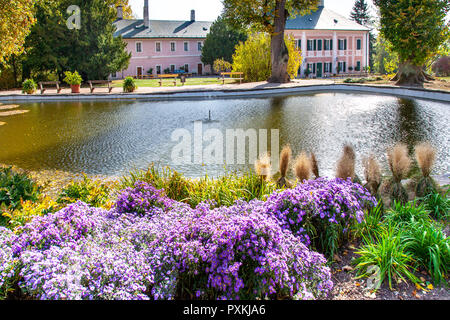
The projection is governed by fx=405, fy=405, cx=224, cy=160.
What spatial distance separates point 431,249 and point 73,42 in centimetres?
3119

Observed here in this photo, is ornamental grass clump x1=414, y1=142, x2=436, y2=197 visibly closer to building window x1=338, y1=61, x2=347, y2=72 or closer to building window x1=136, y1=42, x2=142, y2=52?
building window x1=338, y1=61, x2=347, y2=72

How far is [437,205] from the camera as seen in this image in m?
4.62

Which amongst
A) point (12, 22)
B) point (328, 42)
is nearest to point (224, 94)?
point (12, 22)

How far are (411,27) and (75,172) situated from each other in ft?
62.2

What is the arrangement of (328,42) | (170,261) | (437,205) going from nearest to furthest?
(170,261), (437,205), (328,42)

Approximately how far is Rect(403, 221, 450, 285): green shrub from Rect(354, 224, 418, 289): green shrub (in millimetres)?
82

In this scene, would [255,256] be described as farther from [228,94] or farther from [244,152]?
[228,94]

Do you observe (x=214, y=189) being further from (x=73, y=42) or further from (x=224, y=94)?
(x=73, y=42)

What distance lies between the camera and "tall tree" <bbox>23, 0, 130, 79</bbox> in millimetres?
28984

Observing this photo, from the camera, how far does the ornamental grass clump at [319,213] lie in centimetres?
356

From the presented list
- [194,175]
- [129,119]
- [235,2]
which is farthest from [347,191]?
[235,2]

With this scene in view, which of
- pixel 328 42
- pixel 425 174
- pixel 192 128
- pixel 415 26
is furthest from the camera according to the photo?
pixel 328 42

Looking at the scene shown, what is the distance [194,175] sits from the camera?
719cm

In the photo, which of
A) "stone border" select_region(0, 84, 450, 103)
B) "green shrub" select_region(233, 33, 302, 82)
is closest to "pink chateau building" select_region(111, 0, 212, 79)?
"green shrub" select_region(233, 33, 302, 82)
